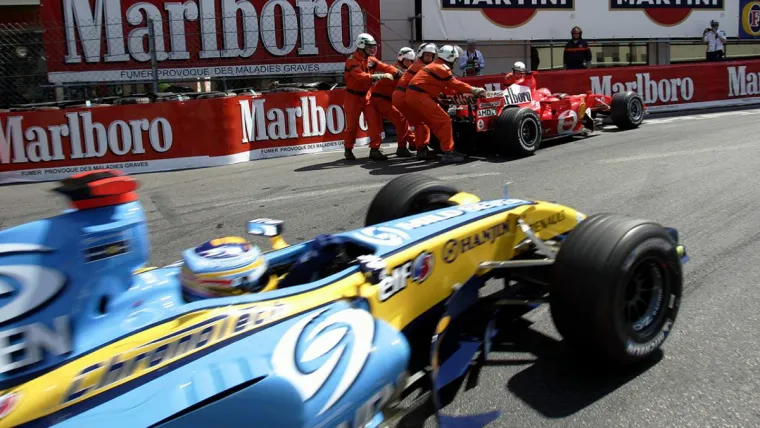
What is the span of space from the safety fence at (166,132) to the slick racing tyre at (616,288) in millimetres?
8581

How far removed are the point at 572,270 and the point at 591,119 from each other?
9.16 metres

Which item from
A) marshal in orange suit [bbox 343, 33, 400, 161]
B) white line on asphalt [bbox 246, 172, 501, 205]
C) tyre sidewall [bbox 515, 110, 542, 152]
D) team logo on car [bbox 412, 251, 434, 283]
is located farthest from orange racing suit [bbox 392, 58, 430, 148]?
team logo on car [bbox 412, 251, 434, 283]

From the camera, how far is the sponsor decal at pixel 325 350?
7.76 feet

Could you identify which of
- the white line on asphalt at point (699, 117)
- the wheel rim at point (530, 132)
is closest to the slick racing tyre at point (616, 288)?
the wheel rim at point (530, 132)

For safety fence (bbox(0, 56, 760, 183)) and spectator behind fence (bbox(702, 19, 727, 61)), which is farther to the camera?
spectator behind fence (bbox(702, 19, 727, 61))

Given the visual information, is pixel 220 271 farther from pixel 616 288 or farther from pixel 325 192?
pixel 325 192

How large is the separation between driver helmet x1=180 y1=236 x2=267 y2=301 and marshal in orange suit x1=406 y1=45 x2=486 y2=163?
718cm

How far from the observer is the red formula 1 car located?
956cm

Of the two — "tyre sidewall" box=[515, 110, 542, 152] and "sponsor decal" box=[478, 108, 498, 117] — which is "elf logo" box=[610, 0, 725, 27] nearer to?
"tyre sidewall" box=[515, 110, 542, 152]

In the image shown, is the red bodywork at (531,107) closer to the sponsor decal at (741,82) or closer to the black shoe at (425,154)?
the black shoe at (425,154)

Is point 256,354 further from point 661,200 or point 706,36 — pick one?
point 706,36

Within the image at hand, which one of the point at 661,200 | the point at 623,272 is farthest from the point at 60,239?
the point at 661,200

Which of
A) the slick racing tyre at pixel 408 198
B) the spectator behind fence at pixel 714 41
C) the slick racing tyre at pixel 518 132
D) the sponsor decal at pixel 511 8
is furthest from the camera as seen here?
the spectator behind fence at pixel 714 41

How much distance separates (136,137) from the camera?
10523mm
